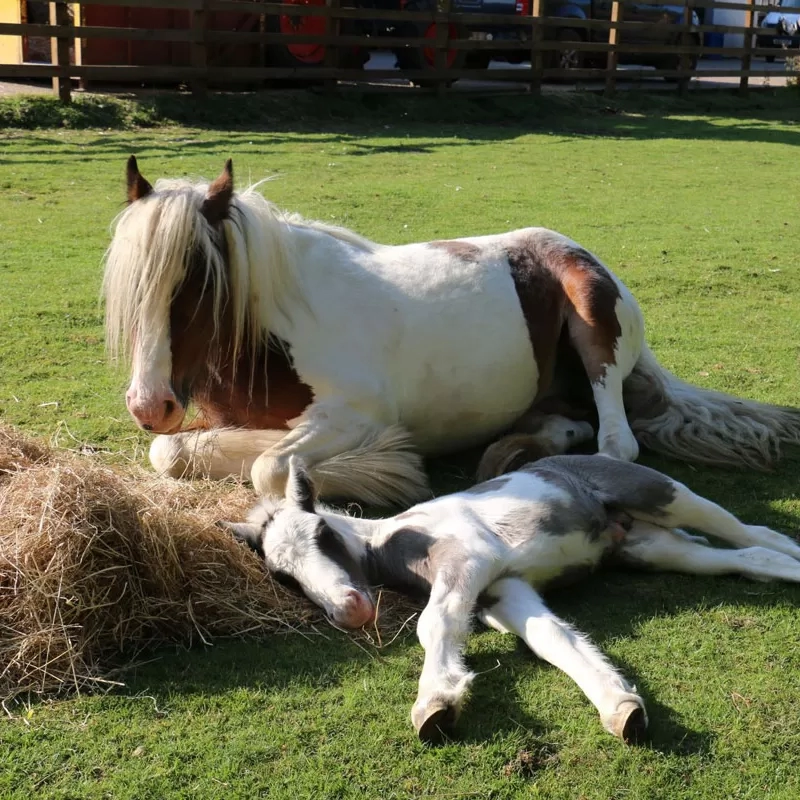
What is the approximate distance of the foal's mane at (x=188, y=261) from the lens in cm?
414

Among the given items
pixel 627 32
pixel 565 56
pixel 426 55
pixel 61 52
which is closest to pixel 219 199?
pixel 61 52

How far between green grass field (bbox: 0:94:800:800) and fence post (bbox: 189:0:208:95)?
1.65m

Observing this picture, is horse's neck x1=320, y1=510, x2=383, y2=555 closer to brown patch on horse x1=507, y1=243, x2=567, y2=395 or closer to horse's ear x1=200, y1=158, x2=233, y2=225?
horse's ear x1=200, y1=158, x2=233, y2=225

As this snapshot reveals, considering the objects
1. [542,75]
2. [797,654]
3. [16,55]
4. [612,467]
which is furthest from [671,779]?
[542,75]

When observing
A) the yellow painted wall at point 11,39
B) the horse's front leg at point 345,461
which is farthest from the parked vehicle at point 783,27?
the horse's front leg at point 345,461

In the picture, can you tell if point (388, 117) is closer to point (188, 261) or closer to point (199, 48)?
point (199, 48)

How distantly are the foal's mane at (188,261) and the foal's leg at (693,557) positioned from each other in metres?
1.78

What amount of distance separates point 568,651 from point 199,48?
1439 cm

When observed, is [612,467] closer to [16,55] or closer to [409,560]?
[409,560]

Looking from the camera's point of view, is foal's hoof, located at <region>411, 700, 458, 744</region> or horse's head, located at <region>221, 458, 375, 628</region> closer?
foal's hoof, located at <region>411, 700, 458, 744</region>

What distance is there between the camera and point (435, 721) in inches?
117

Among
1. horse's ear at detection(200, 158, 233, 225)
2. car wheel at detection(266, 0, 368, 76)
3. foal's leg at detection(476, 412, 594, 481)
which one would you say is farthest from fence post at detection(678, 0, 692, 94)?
horse's ear at detection(200, 158, 233, 225)

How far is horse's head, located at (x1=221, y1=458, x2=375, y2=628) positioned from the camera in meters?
3.48

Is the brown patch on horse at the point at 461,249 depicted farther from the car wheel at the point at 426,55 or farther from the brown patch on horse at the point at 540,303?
the car wheel at the point at 426,55
